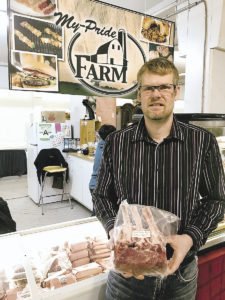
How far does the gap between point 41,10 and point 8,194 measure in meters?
5.14

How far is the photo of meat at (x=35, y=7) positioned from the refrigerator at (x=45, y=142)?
3516 mm

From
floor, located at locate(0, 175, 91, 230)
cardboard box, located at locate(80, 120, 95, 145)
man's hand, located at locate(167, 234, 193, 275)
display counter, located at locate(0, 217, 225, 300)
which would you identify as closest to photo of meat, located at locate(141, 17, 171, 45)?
display counter, located at locate(0, 217, 225, 300)

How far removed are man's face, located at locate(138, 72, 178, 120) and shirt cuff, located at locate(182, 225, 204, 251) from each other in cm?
48

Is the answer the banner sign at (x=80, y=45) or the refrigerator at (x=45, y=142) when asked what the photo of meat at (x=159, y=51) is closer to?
the banner sign at (x=80, y=45)

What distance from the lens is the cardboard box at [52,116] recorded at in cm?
561

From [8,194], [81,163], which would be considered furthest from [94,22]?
[8,194]

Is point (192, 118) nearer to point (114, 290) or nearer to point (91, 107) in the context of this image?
point (114, 290)

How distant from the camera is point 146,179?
44.8 inches

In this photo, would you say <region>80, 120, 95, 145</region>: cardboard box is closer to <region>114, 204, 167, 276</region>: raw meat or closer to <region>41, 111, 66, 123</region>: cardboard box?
<region>41, 111, 66, 123</region>: cardboard box

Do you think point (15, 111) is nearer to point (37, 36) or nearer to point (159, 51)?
point (159, 51)

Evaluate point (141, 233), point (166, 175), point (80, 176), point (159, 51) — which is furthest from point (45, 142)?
point (141, 233)

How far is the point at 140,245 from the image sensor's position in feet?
3.00

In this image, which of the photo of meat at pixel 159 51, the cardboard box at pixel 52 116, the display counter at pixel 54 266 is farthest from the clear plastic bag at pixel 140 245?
the cardboard box at pixel 52 116

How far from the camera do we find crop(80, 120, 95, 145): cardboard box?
5.24 meters
